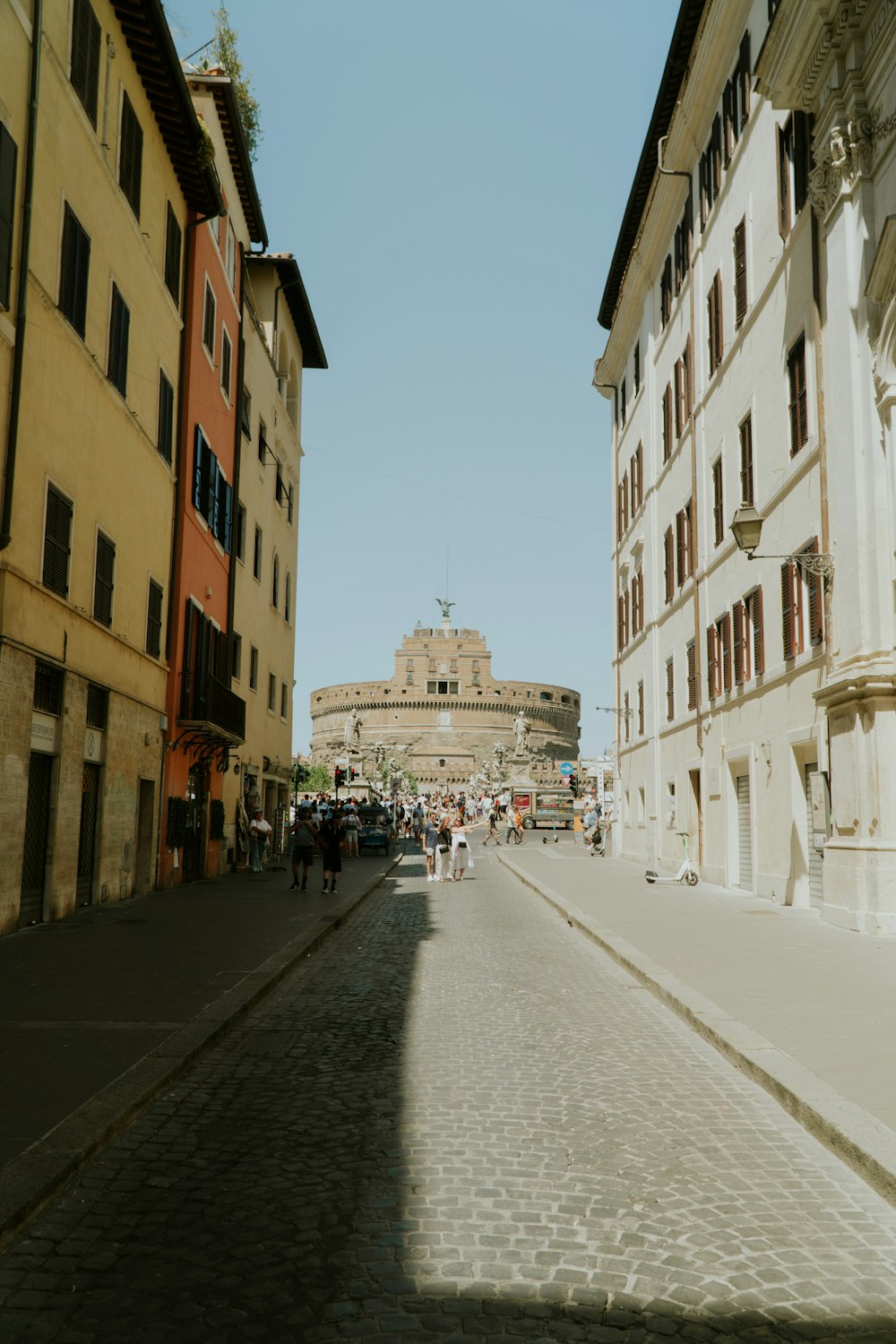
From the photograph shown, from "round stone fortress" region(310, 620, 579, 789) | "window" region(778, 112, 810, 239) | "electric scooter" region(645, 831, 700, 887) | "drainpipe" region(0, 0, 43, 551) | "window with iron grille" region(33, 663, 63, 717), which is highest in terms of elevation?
"round stone fortress" region(310, 620, 579, 789)

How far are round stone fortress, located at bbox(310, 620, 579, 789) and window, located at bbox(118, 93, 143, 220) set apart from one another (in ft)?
393

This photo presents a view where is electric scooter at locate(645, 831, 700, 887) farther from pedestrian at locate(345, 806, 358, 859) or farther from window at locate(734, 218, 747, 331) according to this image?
pedestrian at locate(345, 806, 358, 859)

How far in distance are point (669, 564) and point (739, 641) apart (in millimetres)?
7277

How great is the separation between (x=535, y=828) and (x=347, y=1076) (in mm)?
63784

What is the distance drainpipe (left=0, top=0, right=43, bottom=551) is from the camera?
12508 mm

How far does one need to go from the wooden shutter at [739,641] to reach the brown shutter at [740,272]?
513cm

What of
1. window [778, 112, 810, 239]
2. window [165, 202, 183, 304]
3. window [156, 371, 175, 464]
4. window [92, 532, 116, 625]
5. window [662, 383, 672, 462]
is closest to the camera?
window [92, 532, 116, 625]

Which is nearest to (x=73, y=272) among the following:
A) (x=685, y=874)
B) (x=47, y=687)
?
(x=47, y=687)

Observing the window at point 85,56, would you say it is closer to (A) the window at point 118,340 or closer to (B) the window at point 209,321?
(A) the window at point 118,340

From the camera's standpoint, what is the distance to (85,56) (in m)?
15.5

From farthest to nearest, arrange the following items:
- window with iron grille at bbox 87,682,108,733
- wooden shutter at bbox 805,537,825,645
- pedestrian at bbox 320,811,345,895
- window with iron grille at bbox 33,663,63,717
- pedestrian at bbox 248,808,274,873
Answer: pedestrian at bbox 248,808,274,873 → pedestrian at bbox 320,811,345,895 → window with iron grille at bbox 87,682,108,733 → wooden shutter at bbox 805,537,825,645 → window with iron grille at bbox 33,663,63,717

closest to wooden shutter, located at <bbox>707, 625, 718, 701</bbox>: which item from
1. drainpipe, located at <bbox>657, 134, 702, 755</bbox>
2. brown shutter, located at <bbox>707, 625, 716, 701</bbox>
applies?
brown shutter, located at <bbox>707, 625, 716, 701</bbox>

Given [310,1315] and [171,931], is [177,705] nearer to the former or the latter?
[171,931]

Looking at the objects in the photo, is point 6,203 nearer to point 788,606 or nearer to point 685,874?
point 788,606
